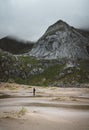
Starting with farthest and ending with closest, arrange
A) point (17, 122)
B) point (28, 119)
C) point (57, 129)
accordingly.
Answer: point (28, 119), point (17, 122), point (57, 129)

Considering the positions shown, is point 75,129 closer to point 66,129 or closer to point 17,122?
point 66,129

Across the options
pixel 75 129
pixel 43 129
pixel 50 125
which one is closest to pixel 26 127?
pixel 43 129

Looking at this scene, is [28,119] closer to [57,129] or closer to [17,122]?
[17,122]

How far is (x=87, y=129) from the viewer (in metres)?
15.8

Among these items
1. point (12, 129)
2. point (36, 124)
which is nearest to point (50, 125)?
point (36, 124)

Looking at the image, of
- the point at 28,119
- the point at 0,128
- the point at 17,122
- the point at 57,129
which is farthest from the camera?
the point at 28,119

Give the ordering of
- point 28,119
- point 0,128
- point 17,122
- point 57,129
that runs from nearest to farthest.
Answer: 1. point 0,128
2. point 57,129
3. point 17,122
4. point 28,119

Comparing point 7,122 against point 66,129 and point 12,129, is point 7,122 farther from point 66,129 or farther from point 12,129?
point 66,129

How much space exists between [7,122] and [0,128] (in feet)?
6.46

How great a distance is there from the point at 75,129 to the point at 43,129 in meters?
2.17

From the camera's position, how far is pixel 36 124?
16.5 metres

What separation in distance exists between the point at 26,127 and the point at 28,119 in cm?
277

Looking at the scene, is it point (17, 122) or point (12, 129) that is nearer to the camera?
point (12, 129)

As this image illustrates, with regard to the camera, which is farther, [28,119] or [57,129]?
[28,119]
